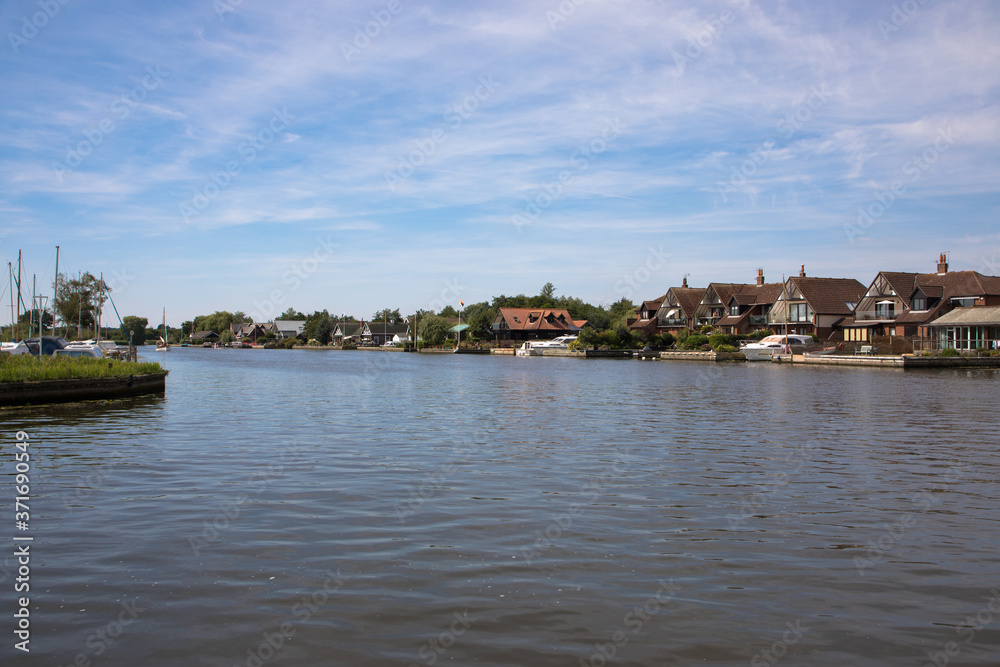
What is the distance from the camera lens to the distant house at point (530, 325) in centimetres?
12900

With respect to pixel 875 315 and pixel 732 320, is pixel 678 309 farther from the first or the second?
pixel 875 315

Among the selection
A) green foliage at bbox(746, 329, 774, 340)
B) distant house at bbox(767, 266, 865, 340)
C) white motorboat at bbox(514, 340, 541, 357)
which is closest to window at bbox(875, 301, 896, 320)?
distant house at bbox(767, 266, 865, 340)

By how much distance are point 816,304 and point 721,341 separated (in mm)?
13546

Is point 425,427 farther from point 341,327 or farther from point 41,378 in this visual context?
point 341,327

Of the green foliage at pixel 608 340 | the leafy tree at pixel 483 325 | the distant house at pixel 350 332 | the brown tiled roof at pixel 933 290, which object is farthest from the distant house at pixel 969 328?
the distant house at pixel 350 332

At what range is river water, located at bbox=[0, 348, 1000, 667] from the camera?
6.23m

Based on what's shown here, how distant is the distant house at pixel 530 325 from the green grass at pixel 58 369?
98.6 m

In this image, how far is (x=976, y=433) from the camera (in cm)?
1964

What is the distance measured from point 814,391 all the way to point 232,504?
103ft

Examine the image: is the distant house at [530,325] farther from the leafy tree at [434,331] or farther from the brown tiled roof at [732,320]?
the brown tiled roof at [732,320]

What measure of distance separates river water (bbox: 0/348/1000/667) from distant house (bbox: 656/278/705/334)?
91.5 metres

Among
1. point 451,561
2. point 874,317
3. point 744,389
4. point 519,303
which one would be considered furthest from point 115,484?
point 519,303

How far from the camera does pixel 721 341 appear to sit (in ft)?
277

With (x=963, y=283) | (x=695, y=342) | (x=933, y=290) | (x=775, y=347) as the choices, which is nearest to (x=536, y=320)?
(x=695, y=342)
